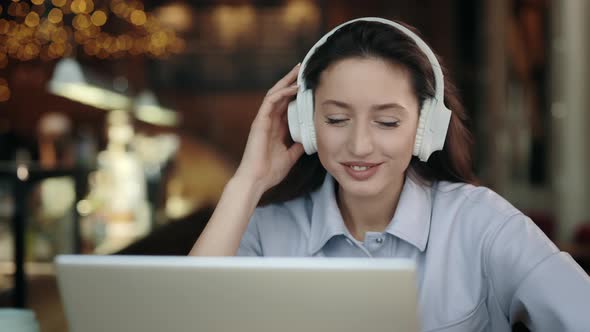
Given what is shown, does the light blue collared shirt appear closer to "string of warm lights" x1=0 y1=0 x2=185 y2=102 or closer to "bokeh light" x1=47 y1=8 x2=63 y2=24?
"string of warm lights" x1=0 y1=0 x2=185 y2=102

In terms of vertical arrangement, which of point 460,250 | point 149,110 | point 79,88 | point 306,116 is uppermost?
point 306,116

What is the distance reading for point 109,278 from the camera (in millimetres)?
796

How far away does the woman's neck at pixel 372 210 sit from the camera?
1402mm

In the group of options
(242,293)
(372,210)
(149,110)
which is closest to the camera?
(242,293)

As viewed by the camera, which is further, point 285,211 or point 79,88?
point 79,88

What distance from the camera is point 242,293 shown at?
79cm

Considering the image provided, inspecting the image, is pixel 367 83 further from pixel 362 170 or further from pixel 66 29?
pixel 66 29

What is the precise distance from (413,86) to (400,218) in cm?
26

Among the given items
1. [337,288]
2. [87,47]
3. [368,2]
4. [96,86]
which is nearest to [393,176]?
[337,288]

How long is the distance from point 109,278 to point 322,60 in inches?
26.5

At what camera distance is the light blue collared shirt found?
113cm

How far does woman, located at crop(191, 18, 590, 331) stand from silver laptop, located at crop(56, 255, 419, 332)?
0.46 m

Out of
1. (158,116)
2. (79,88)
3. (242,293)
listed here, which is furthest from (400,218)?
(158,116)

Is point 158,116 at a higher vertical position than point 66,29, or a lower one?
lower
